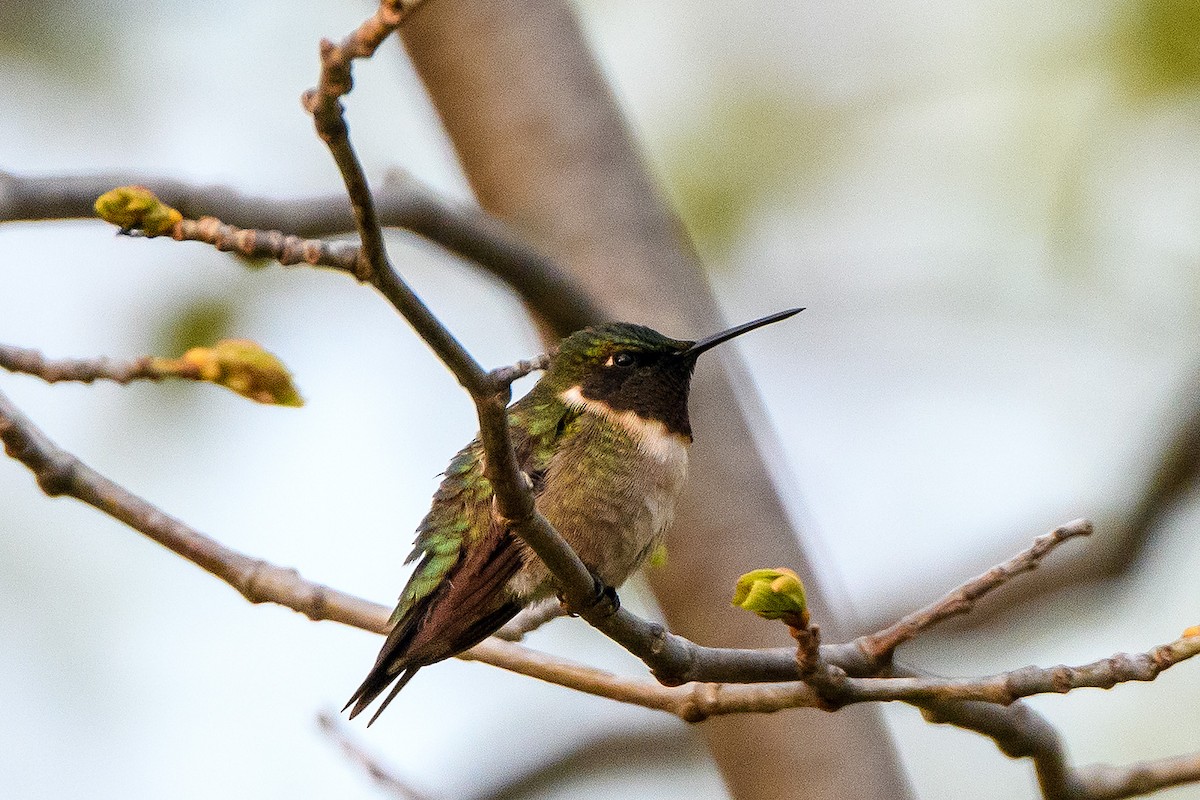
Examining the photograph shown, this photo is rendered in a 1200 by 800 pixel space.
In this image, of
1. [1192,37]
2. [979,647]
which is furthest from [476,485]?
A: [1192,37]

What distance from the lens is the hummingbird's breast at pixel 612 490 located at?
3941 millimetres

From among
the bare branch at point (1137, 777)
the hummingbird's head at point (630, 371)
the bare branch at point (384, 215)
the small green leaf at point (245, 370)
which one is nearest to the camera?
the small green leaf at point (245, 370)

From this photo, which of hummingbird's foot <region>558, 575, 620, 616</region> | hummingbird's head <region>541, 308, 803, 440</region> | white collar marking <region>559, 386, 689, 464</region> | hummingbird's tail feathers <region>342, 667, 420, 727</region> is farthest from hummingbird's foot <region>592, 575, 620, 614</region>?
hummingbird's head <region>541, 308, 803, 440</region>

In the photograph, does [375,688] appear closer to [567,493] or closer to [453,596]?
[453,596]

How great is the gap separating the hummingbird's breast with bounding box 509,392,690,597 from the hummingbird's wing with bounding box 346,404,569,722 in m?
0.14

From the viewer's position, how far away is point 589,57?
5.48 meters

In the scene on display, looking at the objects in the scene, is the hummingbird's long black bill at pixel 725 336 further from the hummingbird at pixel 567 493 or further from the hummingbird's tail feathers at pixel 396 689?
the hummingbird's tail feathers at pixel 396 689

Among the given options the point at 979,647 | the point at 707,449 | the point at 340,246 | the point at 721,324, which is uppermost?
the point at 340,246

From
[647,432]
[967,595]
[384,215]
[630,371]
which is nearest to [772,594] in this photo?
[967,595]

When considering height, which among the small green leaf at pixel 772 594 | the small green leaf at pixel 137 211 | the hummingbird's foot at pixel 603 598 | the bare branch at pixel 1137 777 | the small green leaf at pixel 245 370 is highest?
the small green leaf at pixel 137 211

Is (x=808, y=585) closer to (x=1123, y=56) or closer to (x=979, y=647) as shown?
(x=979, y=647)

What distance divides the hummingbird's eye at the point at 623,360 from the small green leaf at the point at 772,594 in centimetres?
183

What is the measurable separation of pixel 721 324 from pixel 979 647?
2.04 meters

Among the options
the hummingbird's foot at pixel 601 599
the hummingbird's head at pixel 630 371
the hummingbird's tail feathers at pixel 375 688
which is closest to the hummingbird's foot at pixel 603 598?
the hummingbird's foot at pixel 601 599
